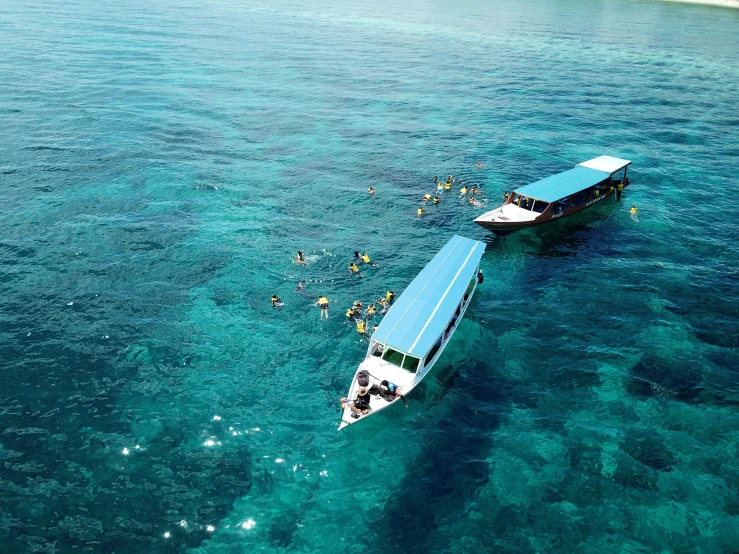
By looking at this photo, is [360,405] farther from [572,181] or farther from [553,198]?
[572,181]

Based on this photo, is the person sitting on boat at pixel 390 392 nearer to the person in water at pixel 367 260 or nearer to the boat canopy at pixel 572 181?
the person in water at pixel 367 260

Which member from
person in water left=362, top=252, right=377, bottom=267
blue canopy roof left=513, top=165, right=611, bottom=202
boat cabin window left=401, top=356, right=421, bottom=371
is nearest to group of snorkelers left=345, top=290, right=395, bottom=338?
boat cabin window left=401, top=356, right=421, bottom=371

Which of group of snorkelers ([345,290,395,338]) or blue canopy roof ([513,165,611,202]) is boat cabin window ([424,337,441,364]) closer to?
group of snorkelers ([345,290,395,338])

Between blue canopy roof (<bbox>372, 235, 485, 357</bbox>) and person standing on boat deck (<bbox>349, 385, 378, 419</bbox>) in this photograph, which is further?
blue canopy roof (<bbox>372, 235, 485, 357</bbox>)

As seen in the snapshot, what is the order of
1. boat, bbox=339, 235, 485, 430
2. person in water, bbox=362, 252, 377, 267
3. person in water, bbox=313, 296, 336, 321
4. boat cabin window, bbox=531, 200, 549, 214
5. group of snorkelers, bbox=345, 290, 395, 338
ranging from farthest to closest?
boat cabin window, bbox=531, 200, 549, 214, person in water, bbox=362, 252, 377, 267, person in water, bbox=313, 296, 336, 321, group of snorkelers, bbox=345, 290, 395, 338, boat, bbox=339, 235, 485, 430

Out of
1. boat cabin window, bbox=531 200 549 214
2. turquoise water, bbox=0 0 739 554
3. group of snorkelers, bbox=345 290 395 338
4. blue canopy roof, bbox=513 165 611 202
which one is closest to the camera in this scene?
turquoise water, bbox=0 0 739 554

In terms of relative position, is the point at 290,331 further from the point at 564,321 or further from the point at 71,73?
the point at 71,73

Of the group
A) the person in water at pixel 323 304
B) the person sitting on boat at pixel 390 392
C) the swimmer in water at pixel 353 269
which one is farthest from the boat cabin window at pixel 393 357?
the swimmer in water at pixel 353 269
